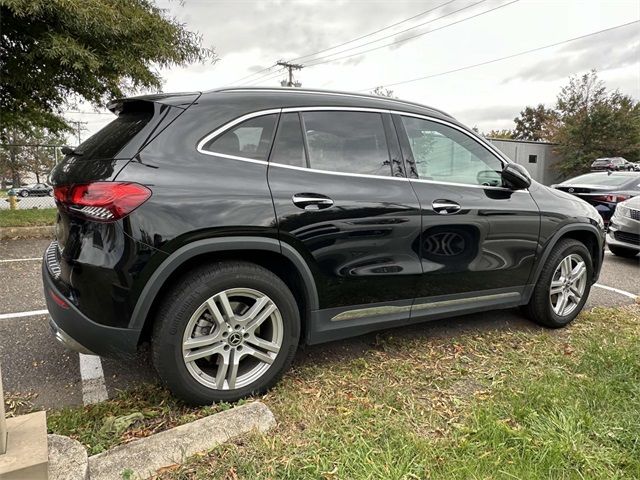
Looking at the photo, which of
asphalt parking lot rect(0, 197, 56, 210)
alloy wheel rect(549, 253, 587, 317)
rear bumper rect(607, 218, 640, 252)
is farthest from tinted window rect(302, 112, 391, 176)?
asphalt parking lot rect(0, 197, 56, 210)

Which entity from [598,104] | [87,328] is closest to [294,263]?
[87,328]

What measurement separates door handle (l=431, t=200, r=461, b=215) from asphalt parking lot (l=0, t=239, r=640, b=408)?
113 cm

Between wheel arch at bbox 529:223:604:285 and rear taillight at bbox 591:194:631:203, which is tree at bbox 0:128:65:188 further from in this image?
rear taillight at bbox 591:194:631:203

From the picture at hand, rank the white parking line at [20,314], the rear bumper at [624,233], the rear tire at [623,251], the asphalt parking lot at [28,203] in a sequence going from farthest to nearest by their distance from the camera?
the asphalt parking lot at [28,203] < the rear tire at [623,251] < the rear bumper at [624,233] < the white parking line at [20,314]

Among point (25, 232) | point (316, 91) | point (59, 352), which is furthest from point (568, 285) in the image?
point (25, 232)

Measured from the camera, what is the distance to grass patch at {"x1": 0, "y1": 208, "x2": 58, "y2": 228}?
771cm

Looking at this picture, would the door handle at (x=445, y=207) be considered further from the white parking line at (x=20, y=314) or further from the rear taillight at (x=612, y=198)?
the rear taillight at (x=612, y=198)

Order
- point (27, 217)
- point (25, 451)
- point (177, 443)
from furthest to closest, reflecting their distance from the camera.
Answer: point (27, 217)
point (177, 443)
point (25, 451)

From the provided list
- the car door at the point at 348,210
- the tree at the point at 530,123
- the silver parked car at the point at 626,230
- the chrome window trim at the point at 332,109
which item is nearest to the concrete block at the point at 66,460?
the car door at the point at 348,210

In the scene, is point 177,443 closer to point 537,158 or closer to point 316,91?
point 316,91

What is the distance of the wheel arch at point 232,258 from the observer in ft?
7.16

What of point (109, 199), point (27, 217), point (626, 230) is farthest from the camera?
point (27, 217)

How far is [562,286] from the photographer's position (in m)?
3.81

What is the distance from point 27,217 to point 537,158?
30.7 meters
